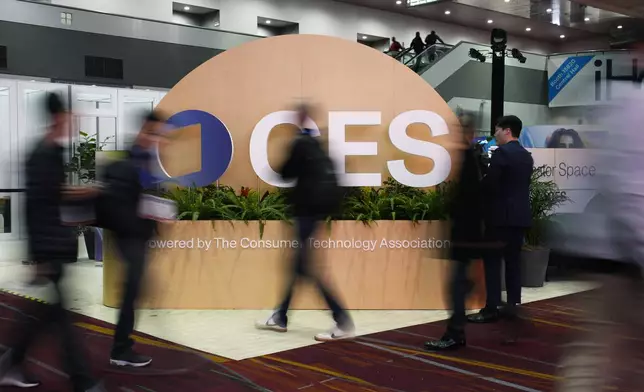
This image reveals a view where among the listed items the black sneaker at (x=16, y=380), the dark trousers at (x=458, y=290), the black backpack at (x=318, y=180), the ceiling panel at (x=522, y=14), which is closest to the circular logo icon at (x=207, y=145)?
the black backpack at (x=318, y=180)

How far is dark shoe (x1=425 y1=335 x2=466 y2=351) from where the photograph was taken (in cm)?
454

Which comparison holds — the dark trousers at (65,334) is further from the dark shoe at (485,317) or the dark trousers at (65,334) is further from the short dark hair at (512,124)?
the short dark hair at (512,124)

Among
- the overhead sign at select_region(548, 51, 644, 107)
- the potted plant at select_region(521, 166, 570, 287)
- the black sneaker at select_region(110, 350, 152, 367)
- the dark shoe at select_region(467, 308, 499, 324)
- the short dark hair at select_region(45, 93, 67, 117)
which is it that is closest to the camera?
the short dark hair at select_region(45, 93, 67, 117)

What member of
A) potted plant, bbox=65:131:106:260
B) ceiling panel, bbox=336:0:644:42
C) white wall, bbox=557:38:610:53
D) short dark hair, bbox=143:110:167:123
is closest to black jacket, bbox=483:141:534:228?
short dark hair, bbox=143:110:167:123

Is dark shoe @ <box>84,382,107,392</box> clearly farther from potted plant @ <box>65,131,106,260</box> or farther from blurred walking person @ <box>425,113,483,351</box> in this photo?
potted plant @ <box>65,131,106,260</box>

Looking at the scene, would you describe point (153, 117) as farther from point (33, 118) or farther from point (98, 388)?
point (33, 118)

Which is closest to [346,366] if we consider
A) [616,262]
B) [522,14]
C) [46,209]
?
[46,209]

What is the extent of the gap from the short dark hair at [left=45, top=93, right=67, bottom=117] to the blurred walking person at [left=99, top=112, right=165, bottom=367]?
1.81 ft

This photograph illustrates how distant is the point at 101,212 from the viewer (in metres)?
3.96

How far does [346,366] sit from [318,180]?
1.28m

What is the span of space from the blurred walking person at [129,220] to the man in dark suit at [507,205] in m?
2.46

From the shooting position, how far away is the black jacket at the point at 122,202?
3906mm

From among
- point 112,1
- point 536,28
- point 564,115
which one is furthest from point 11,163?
point 536,28

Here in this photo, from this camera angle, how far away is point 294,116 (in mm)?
6449
